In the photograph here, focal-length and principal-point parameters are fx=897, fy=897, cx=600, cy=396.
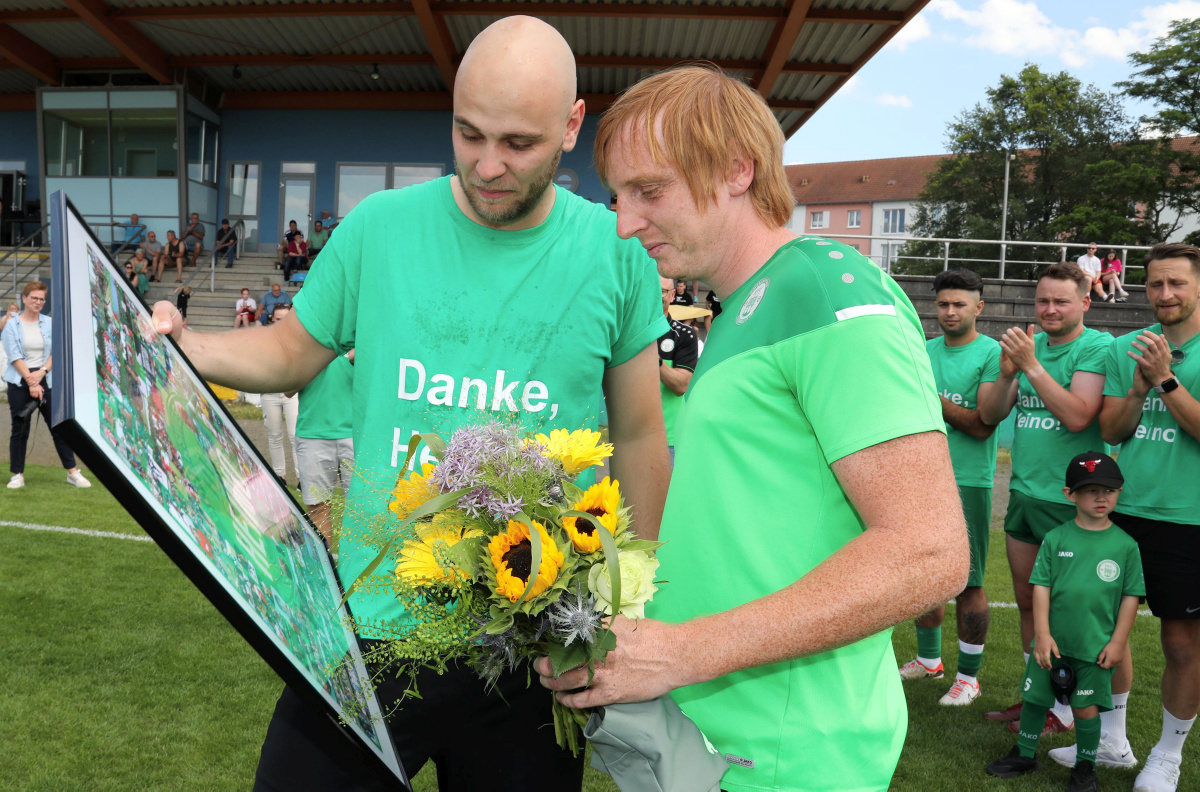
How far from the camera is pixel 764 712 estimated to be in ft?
4.87

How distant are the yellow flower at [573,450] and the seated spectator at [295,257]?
24111 millimetres

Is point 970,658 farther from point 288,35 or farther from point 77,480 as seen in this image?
point 288,35

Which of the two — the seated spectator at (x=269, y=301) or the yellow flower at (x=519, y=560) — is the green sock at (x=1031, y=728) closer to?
the yellow flower at (x=519, y=560)

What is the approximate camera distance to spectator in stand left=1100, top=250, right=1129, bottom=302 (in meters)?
19.9

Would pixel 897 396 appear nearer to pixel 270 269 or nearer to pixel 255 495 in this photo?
pixel 255 495

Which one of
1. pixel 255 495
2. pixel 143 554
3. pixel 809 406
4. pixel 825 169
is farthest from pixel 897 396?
pixel 825 169

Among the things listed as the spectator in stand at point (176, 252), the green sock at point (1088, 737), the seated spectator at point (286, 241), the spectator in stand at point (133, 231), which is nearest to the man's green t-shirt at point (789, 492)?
the green sock at point (1088, 737)

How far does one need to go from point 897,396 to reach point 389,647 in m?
0.90

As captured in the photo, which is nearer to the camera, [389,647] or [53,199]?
[53,199]

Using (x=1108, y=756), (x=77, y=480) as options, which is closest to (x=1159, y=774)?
(x=1108, y=756)

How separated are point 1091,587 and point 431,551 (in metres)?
4.11

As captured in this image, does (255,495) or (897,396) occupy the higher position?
(897,396)

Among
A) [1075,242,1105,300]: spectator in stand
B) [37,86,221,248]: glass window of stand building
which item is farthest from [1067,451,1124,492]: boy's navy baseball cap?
[37,86,221,248]: glass window of stand building

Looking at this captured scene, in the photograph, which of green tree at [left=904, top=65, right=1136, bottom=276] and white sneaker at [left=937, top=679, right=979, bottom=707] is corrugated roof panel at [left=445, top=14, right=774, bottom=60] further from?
green tree at [left=904, top=65, right=1136, bottom=276]
